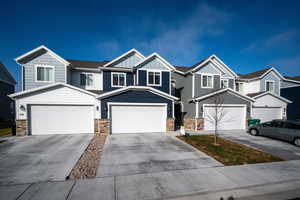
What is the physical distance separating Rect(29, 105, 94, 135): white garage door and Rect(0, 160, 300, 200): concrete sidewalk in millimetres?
7562

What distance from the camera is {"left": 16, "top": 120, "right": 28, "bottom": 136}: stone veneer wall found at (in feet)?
33.6

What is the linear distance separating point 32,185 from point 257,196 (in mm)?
6435

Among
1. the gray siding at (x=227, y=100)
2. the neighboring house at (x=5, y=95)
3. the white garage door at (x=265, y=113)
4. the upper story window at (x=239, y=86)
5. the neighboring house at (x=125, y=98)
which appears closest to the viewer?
the neighboring house at (x=125, y=98)

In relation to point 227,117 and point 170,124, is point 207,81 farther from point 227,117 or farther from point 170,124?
point 170,124

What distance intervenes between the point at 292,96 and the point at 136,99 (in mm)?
21859

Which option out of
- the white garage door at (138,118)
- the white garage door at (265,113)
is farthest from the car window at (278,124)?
the white garage door at (138,118)

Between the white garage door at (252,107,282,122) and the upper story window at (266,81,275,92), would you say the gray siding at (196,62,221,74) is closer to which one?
the white garage door at (252,107,282,122)

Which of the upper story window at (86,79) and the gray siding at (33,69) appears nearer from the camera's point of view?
the gray siding at (33,69)

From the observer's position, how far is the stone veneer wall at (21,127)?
10.2 meters

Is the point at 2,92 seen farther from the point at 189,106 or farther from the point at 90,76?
the point at 189,106

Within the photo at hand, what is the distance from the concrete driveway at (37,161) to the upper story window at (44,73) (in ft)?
21.4

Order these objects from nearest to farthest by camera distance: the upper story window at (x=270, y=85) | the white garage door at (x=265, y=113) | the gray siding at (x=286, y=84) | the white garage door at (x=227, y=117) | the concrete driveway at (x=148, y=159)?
the concrete driveway at (x=148, y=159) → the white garage door at (x=227, y=117) → the white garage door at (x=265, y=113) → the upper story window at (x=270, y=85) → the gray siding at (x=286, y=84)

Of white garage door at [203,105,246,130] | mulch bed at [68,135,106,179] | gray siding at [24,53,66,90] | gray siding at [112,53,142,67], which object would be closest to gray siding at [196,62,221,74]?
white garage door at [203,105,246,130]

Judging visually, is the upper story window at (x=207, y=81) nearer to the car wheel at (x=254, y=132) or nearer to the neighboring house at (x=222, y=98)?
the neighboring house at (x=222, y=98)
